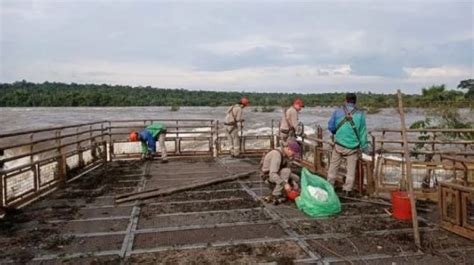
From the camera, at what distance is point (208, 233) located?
16.8 feet

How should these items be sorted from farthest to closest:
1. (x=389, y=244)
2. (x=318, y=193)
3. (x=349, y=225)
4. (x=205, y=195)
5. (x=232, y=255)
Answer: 1. (x=205, y=195)
2. (x=318, y=193)
3. (x=349, y=225)
4. (x=389, y=244)
5. (x=232, y=255)

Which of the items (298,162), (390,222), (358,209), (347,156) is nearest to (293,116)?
(298,162)

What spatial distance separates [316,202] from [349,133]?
151cm

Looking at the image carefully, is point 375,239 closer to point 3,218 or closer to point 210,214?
point 210,214

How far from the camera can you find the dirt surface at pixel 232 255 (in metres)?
4.18

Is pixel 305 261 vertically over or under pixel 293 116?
under

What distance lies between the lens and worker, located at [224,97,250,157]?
12016mm

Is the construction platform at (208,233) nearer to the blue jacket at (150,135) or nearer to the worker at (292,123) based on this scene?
the worker at (292,123)

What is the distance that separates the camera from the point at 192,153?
12812 mm

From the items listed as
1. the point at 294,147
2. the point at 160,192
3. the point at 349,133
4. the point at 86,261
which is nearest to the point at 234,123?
the point at 294,147

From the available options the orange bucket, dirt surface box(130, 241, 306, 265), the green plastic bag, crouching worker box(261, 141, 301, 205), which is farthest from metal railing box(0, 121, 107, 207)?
the orange bucket

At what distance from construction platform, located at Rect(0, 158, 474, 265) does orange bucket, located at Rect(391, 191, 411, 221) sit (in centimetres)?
17

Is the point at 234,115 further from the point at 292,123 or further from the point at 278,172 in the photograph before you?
the point at 278,172

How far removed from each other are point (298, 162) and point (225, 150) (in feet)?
12.2
